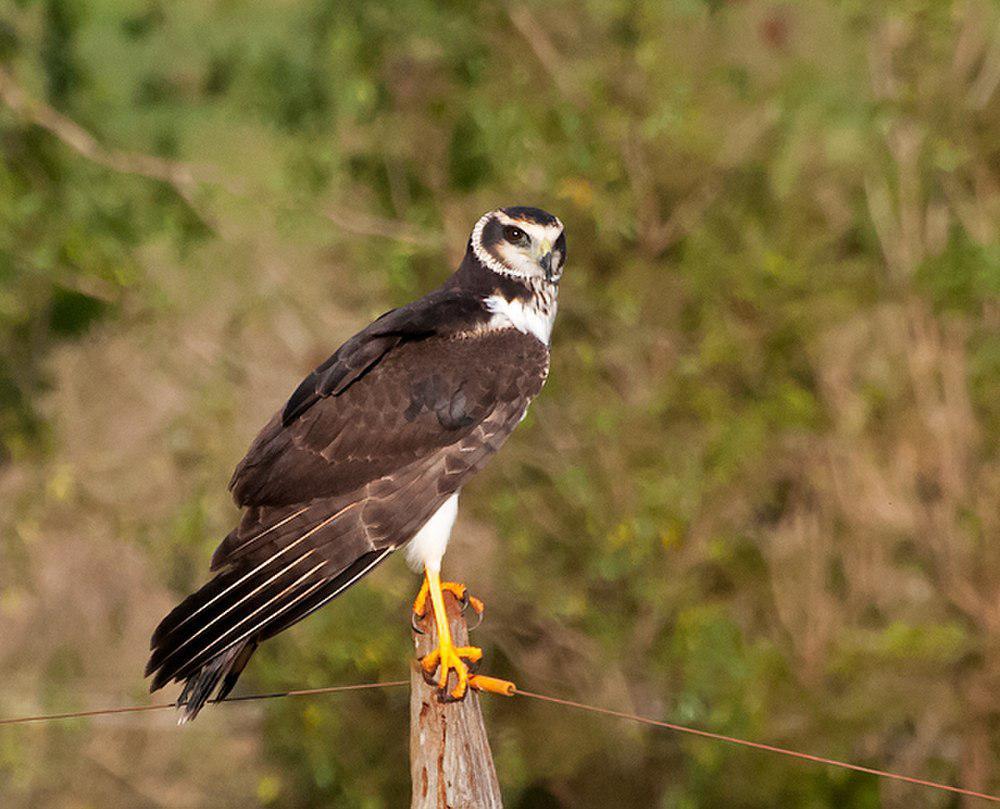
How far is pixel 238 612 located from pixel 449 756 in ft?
2.14

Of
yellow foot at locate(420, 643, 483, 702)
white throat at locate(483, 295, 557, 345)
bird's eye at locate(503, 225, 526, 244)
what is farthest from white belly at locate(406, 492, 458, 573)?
bird's eye at locate(503, 225, 526, 244)

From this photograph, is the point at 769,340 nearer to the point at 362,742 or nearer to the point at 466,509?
the point at 466,509

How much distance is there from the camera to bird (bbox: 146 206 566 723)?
128 inches

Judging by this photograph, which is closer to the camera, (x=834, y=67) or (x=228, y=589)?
(x=228, y=589)

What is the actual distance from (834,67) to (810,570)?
2304mm

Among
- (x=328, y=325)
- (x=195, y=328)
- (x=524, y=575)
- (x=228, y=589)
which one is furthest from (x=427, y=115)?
(x=228, y=589)

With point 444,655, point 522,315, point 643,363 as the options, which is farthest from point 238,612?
point 643,363

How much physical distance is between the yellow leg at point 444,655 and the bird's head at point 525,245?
3.51 feet

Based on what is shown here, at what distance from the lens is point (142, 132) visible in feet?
25.5

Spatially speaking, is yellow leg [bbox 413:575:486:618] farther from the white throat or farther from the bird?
the white throat

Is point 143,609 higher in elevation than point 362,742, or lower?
higher

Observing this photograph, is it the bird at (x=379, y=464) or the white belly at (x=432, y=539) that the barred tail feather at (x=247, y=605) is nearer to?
the bird at (x=379, y=464)

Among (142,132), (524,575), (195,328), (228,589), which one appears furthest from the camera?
(142,132)

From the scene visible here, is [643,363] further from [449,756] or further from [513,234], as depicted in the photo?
[449,756]
